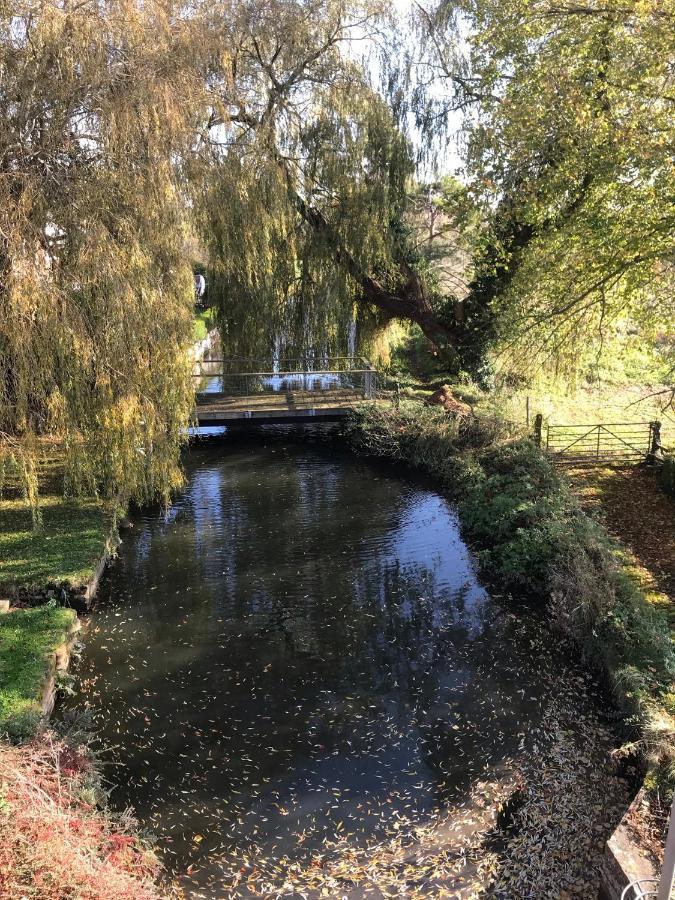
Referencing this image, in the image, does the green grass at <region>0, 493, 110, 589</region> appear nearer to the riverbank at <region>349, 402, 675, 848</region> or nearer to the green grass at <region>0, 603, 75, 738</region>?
the green grass at <region>0, 603, 75, 738</region>

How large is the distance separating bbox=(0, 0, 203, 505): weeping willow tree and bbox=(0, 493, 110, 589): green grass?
1.34 metres

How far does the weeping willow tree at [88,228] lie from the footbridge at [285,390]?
7.72 m

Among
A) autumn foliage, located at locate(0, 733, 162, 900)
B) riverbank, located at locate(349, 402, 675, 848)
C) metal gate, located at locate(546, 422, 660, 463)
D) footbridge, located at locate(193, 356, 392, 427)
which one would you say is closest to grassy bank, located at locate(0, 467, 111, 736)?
autumn foliage, located at locate(0, 733, 162, 900)

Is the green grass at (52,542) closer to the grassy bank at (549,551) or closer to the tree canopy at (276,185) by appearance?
the tree canopy at (276,185)

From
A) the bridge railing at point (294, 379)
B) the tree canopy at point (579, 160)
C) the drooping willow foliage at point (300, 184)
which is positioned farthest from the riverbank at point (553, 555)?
the drooping willow foliage at point (300, 184)

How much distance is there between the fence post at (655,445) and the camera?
52.9 ft

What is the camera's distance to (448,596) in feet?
37.0

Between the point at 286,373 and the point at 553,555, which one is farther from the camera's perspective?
the point at 286,373

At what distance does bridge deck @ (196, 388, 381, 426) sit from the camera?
18984 millimetres

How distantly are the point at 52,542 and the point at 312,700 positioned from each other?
591 centimetres

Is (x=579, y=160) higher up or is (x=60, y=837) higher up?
(x=579, y=160)

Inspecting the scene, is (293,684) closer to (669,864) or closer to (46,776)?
(46,776)

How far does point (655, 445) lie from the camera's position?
52.9 ft

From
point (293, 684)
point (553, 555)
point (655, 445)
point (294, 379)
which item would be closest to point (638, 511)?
point (655, 445)
